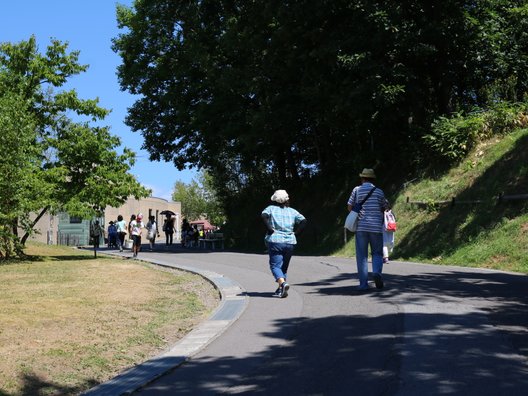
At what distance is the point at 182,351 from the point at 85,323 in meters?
2.14

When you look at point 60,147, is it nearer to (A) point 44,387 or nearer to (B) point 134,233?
(B) point 134,233

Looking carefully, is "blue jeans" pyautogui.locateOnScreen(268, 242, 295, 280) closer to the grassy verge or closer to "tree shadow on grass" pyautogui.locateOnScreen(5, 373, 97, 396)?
the grassy verge

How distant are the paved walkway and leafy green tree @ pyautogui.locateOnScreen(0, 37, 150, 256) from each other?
12.7m

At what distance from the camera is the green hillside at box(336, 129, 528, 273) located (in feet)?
46.6

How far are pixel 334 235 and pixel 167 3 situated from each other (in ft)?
54.4

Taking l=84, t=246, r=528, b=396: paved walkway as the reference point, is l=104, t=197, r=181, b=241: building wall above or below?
above

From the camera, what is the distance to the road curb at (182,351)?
4.99 m

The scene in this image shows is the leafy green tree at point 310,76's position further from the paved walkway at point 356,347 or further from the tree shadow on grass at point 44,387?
the tree shadow on grass at point 44,387

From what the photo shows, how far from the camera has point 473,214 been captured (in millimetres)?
16625

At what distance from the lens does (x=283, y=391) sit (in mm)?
4664

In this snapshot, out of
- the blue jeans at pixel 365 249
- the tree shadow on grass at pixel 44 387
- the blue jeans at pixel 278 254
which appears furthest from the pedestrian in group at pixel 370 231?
the tree shadow on grass at pixel 44 387

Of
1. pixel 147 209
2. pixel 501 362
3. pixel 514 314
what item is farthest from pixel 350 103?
pixel 147 209

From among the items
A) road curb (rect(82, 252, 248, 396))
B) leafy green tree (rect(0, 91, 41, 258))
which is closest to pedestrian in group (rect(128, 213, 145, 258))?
leafy green tree (rect(0, 91, 41, 258))

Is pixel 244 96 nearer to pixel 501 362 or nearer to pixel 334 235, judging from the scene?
pixel 334 235
